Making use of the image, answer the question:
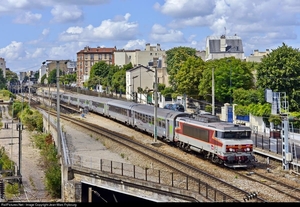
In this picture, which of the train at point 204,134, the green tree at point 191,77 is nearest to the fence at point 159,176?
the train at point 204,134

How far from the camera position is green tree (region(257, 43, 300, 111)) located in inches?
1901

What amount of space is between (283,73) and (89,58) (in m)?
135

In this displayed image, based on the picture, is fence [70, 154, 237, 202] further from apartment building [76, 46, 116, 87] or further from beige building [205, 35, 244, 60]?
apartment building [76, 46, 116, 87]

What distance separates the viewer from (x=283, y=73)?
48875mm

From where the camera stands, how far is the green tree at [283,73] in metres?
48.3

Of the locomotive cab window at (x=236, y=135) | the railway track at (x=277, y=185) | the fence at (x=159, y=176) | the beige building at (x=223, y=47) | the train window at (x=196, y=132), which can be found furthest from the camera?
the beige building at (x=223, y=47)

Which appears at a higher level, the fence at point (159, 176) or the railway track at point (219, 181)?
the fence at point (159, 176)

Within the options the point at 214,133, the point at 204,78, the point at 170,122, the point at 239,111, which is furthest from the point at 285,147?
the point at 204,78

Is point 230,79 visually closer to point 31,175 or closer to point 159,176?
point 31,175

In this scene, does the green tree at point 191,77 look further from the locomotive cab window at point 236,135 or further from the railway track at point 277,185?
the railway track at point 277,185

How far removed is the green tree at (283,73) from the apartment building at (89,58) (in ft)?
423

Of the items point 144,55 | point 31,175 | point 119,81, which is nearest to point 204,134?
point 31,175

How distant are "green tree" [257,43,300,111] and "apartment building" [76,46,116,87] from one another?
5076 inches

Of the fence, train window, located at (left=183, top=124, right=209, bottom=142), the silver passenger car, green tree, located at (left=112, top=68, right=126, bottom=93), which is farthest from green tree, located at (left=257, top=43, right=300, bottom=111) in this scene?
green tree, located at (left=112, top=68, right=126, bottom=93)
